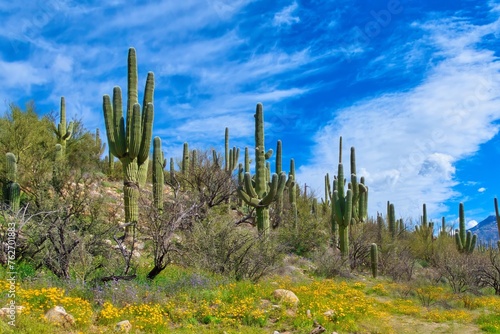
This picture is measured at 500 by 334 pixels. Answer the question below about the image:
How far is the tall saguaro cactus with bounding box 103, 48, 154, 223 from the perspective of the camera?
14.8m

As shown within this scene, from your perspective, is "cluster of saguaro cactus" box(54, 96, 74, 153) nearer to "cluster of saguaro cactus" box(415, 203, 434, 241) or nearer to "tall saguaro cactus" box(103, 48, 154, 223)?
"tall saguaro cactus" box(103, 48, 154, 223)

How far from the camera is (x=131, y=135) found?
587 inches

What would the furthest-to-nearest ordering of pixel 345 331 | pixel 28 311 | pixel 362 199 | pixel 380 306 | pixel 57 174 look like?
1. pixel 362 199
2. pixel 57 174
3. pixel 380 306
4. pixel 345 331
5. pixel 28 311

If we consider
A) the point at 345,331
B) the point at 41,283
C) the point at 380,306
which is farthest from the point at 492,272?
the point at 41,283

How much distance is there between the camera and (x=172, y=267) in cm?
1240

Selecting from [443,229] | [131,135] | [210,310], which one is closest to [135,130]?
[131,135]

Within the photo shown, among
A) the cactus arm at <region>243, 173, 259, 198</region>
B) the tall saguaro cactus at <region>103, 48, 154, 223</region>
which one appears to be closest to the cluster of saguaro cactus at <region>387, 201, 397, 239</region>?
the cactus arm at <region>243, 173, 259, 198</region>

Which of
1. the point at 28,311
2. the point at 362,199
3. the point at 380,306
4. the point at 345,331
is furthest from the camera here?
the point at 362,199

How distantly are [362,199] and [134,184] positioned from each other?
1342 centimetres

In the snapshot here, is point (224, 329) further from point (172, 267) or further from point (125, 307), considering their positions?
point (172, 267)

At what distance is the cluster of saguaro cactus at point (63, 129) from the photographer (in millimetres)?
22406

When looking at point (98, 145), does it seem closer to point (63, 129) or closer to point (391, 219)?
point (63, 129)

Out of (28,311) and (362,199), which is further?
(362,199)

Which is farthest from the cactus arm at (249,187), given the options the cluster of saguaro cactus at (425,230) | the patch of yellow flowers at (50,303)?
the cluster of saguaro cactus at (425,230)
